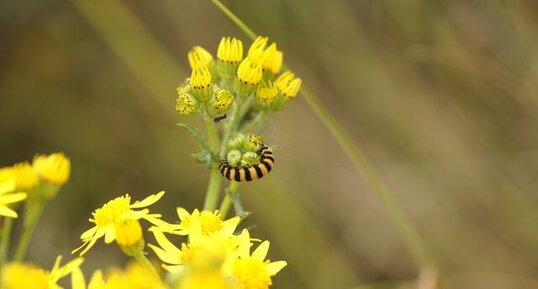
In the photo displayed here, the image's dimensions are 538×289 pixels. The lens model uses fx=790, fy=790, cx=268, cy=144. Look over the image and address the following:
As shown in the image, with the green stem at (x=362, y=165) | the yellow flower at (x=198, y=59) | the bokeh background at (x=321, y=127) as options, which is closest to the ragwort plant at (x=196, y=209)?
the yellow flower at (x=198, y=59)

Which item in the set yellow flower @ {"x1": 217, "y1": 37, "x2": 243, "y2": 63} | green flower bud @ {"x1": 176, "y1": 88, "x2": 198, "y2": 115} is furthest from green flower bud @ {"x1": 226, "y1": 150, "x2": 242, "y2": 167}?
yellow flower @ {"x1": 217, "y1": 37, "x2": 243, "y2": 63}

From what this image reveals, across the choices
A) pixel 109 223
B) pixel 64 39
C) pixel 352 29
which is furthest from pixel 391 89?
pixel 109 223

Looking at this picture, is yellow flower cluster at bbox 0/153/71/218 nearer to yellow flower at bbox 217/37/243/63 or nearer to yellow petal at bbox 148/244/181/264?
yellow petal at bbox 148/244/181/264

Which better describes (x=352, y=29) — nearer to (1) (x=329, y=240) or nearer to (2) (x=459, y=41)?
(2) (x=459, y=41)

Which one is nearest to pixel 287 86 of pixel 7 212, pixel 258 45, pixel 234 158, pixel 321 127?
pixel 258 45

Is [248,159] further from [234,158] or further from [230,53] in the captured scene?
[230,53]

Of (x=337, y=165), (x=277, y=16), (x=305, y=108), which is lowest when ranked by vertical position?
(x=337, y=165)

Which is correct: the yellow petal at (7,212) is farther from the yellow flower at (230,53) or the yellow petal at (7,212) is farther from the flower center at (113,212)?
the yellow flower at (230,53)
